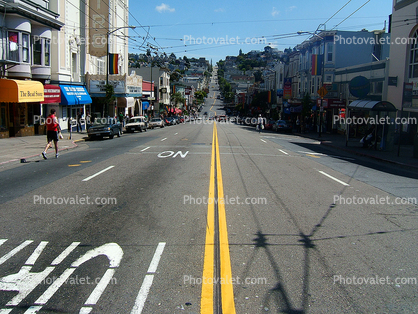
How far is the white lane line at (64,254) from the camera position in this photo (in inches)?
212

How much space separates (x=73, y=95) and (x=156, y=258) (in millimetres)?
28887

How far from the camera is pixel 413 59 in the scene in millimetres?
27109

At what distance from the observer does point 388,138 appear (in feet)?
76.6

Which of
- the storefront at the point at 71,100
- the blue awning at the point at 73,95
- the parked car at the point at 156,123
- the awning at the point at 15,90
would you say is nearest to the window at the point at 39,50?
the awning at the point at 15,90

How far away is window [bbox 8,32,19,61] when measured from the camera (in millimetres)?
22902

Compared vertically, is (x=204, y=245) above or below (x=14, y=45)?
below

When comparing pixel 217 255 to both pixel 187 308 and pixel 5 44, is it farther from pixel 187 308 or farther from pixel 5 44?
pixel 5 44

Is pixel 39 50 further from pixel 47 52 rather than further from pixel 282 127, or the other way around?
pixel 282 127

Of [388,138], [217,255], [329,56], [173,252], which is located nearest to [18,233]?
[173,252]

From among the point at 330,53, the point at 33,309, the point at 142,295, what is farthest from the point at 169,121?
the point at 33,309

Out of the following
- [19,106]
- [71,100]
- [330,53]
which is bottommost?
[19,106]

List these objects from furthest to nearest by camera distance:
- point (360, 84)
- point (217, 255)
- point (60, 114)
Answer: point (60, 114), point (360, 84), point (217, 255)

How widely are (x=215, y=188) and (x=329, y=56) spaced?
39.9 metres

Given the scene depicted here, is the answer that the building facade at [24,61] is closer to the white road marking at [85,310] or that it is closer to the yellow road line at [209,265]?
the yellow road line at [209,265]
